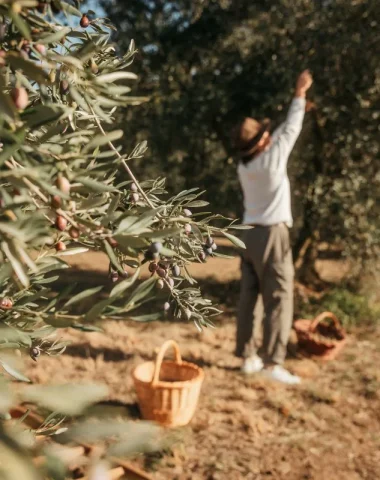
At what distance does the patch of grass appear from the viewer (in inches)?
218

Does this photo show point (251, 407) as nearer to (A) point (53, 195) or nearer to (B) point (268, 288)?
(B) point (268, 288)

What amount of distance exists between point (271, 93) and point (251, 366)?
2922 mm

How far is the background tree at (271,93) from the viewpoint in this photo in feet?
18.1

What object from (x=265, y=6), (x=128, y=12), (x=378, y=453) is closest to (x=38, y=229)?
(x=378, y=453)

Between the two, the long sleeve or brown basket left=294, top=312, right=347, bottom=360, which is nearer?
the long sleeve

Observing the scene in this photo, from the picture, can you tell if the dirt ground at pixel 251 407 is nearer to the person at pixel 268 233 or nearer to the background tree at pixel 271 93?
the person at pixel 268 233

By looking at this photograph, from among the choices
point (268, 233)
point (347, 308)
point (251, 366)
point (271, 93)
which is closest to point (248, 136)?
point (268, 233)

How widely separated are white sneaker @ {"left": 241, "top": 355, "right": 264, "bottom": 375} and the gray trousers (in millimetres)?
50

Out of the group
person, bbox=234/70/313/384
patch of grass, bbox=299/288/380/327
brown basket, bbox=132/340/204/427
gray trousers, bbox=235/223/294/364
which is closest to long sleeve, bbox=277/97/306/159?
person, bbox=234/70/313/384

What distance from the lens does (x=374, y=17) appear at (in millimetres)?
5336

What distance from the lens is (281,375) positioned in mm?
4031

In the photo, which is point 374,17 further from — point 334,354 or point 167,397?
point 167,397

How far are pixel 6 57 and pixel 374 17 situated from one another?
17.6 feet

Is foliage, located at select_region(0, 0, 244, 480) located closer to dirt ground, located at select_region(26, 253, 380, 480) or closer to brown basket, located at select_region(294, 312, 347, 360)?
dirt ground, located at select_region(26, 253, 380, 480)
